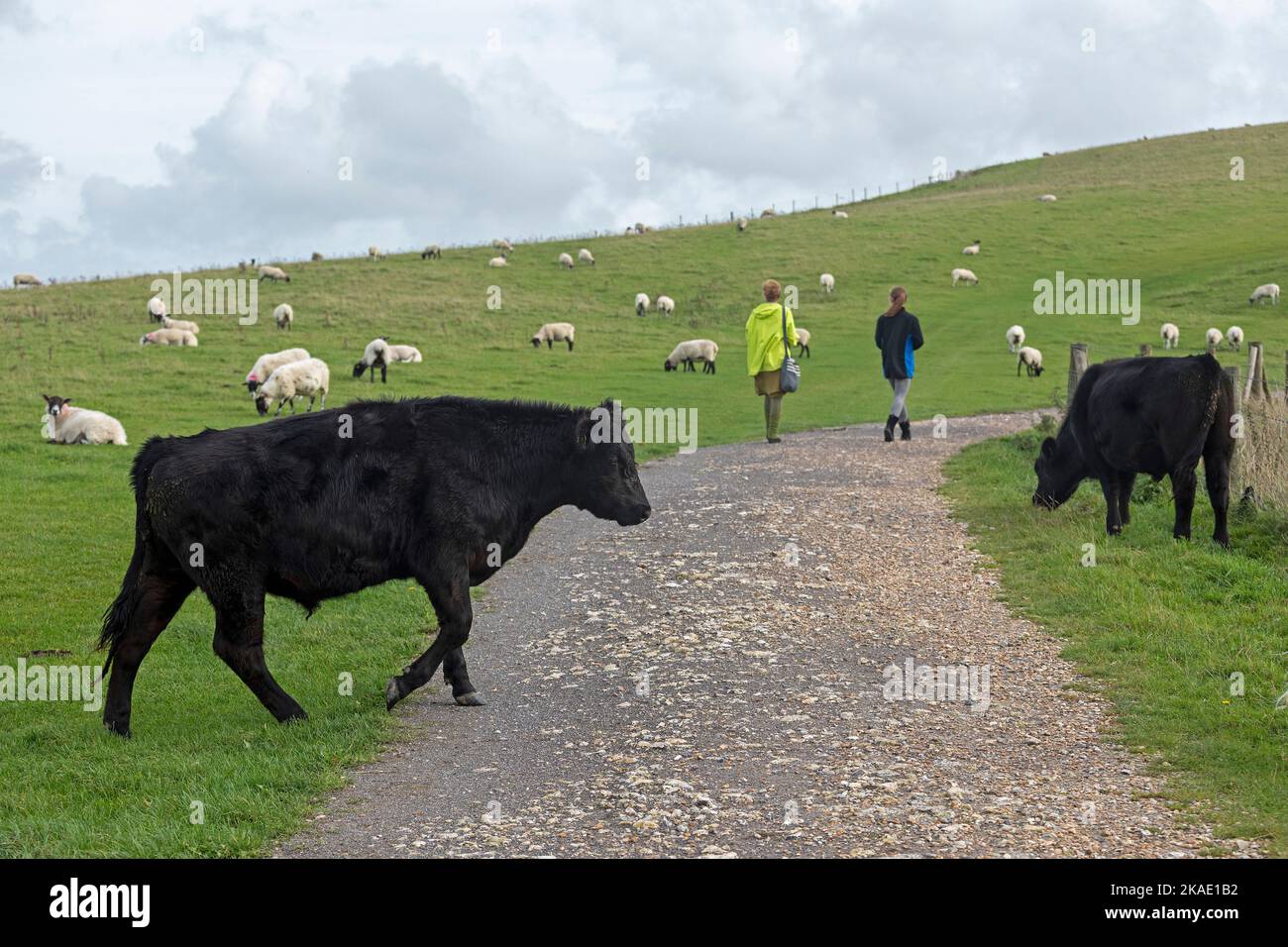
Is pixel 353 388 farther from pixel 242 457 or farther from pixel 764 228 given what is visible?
pixel 764 228

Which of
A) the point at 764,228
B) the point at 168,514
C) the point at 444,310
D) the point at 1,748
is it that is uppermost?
the point at 764,228

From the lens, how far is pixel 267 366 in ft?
104

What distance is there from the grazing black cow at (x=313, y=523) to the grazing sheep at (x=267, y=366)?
21.6m

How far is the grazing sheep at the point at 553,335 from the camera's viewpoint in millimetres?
43312

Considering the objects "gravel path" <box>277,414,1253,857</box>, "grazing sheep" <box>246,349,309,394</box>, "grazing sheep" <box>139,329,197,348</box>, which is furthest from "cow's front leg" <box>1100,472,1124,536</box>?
"grazing sheep" <box>139,329,197,348</box>

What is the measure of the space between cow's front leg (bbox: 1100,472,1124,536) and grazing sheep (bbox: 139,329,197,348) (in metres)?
30.0

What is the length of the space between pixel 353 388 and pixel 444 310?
17.8 meters

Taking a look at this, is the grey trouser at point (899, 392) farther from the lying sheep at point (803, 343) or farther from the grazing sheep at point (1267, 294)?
the grazing sheep at point (1267, 294)

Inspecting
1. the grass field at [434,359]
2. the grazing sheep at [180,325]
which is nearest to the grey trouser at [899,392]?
the grass field at [434,359]

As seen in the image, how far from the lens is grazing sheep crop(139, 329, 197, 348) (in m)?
37.8

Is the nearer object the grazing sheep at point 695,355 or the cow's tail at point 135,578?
the cow's tail at point 135,578

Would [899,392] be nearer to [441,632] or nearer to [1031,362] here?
[441,632]

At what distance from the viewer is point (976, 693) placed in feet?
30.1
